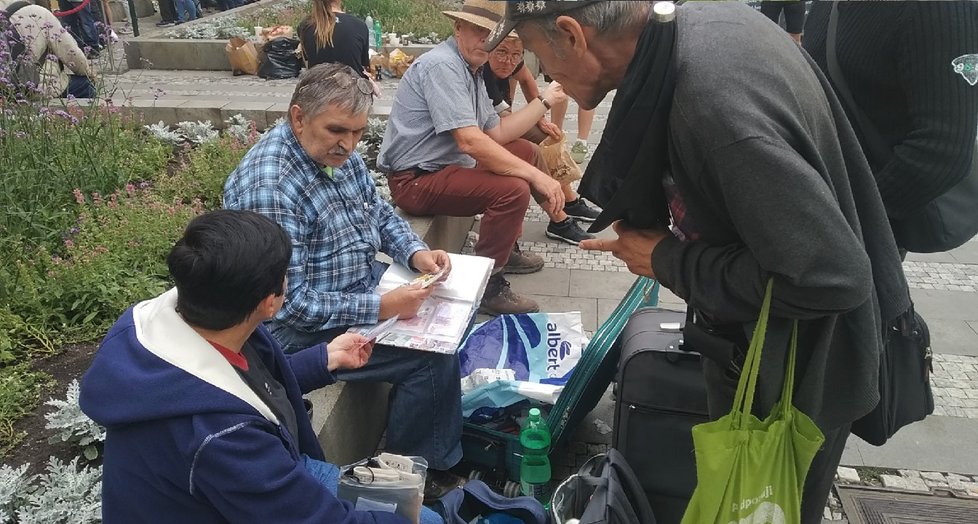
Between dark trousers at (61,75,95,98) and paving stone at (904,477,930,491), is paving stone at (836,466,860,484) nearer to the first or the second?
paving stone at (904,477,930,491)

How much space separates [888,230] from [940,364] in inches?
99.1

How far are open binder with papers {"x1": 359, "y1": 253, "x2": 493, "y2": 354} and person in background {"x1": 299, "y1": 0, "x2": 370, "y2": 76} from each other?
284cm

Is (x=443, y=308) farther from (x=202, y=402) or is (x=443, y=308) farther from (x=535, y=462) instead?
(x=202, y=402)

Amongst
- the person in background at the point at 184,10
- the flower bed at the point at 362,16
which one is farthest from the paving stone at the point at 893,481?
the person in background at the point at 184,10

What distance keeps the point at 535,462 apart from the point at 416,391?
52cm

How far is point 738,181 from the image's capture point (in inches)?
49.9

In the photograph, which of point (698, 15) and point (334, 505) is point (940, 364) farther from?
point (334, 505)

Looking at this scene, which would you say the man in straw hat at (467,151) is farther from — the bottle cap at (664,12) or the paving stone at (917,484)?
the bottle cap at (664,12)

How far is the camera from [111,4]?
14.4 meters

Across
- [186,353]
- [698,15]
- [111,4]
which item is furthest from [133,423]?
[111,4]

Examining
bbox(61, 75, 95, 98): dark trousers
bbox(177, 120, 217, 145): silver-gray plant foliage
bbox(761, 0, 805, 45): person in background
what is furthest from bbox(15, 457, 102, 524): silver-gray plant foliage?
bbox(761, 0, 805, 45): person in background

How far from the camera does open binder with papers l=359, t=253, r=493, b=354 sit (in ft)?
8.32

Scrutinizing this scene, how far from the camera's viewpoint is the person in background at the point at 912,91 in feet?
5.38

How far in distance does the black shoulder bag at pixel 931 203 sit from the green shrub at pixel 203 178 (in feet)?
11.2
